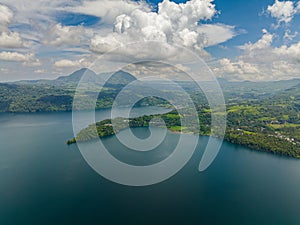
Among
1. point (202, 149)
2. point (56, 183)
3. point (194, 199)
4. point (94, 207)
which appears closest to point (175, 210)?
point (194, 199)

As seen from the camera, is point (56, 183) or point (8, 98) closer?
point (56, 183)

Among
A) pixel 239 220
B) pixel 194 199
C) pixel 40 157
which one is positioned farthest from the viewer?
pixel 40 157

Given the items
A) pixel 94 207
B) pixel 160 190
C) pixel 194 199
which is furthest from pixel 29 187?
pixel 194 199

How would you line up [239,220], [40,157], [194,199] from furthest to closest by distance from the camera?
[40,157], [194,199], [239,220]

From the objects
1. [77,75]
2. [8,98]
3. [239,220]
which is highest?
[77,75]

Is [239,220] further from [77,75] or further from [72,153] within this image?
[77,75]

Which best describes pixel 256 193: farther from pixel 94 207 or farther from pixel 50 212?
pixel 50 212

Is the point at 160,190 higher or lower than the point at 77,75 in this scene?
lower
